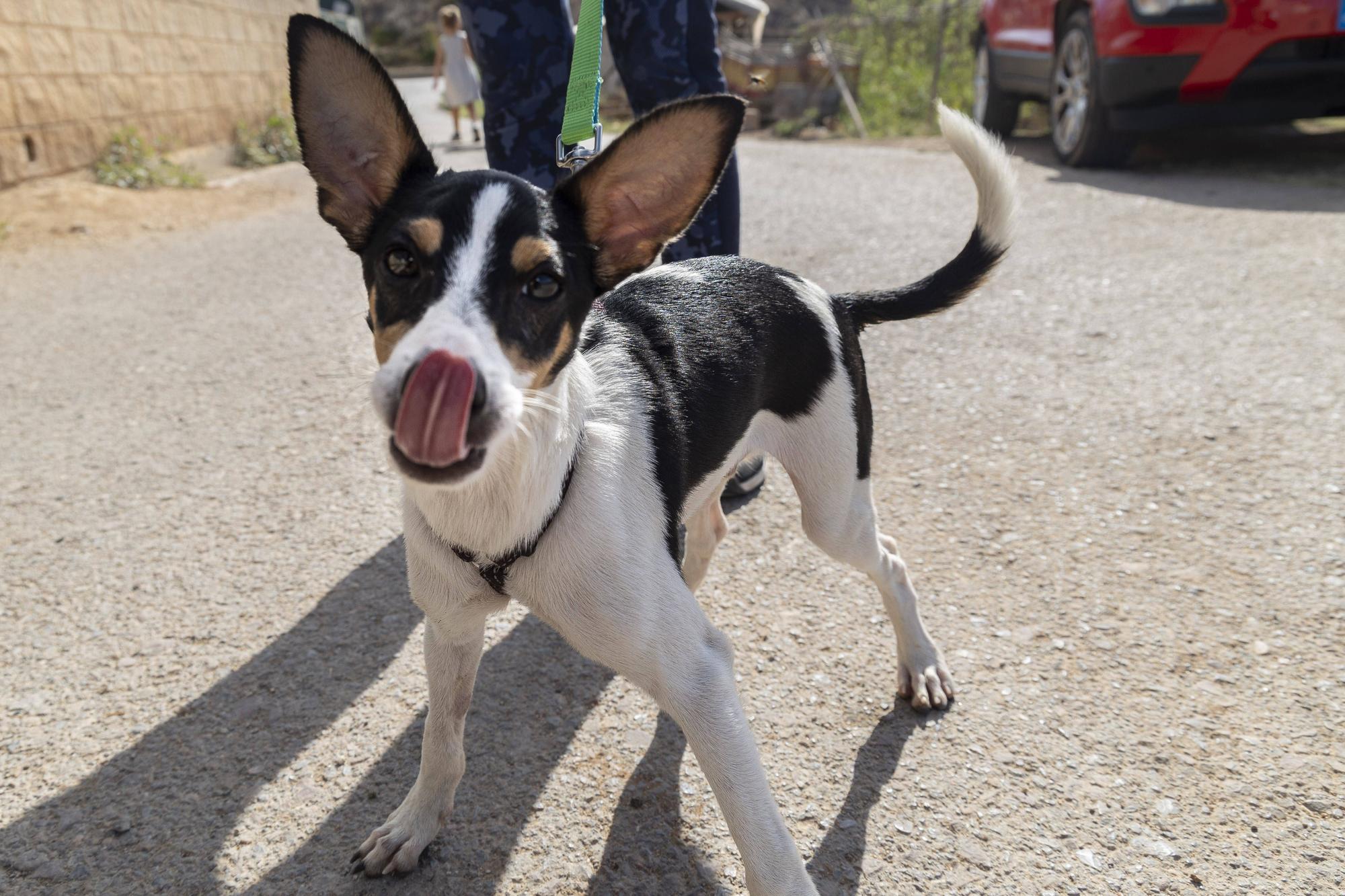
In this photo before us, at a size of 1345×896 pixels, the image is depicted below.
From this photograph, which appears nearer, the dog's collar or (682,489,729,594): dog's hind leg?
the dog's collar

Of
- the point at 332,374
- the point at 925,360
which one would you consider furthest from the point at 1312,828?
the point at 332,374

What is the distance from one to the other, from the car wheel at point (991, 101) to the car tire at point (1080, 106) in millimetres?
1407

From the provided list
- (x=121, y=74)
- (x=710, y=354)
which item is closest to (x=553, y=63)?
(x=710, y=354)

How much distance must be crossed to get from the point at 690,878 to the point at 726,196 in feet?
7.72

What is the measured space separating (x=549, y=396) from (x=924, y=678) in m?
1.35

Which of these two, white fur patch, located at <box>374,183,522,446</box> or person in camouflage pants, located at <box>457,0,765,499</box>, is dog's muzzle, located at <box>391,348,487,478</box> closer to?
white fur patch, located at <box>374,183,522,446</box>

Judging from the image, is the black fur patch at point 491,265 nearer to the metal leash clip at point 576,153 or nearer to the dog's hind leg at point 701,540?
the metal leash clip at point 576,153

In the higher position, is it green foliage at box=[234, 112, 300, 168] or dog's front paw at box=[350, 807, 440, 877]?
green foliage at box=[234, 112, 300, 168]

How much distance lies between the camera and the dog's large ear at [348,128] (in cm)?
183

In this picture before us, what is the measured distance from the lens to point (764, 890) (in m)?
1.83

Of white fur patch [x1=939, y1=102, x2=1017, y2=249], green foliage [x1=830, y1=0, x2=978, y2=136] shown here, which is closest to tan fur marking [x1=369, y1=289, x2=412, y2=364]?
white fur patch [x1=939, y1=102, x2=1017, y2=249]

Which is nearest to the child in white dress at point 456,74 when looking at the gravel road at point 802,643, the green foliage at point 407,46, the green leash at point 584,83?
the gravel road at point 802,643

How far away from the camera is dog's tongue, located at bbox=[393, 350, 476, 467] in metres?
1.45

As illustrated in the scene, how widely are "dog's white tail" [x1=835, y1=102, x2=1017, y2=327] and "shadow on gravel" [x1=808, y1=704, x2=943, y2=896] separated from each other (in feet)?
3.53
